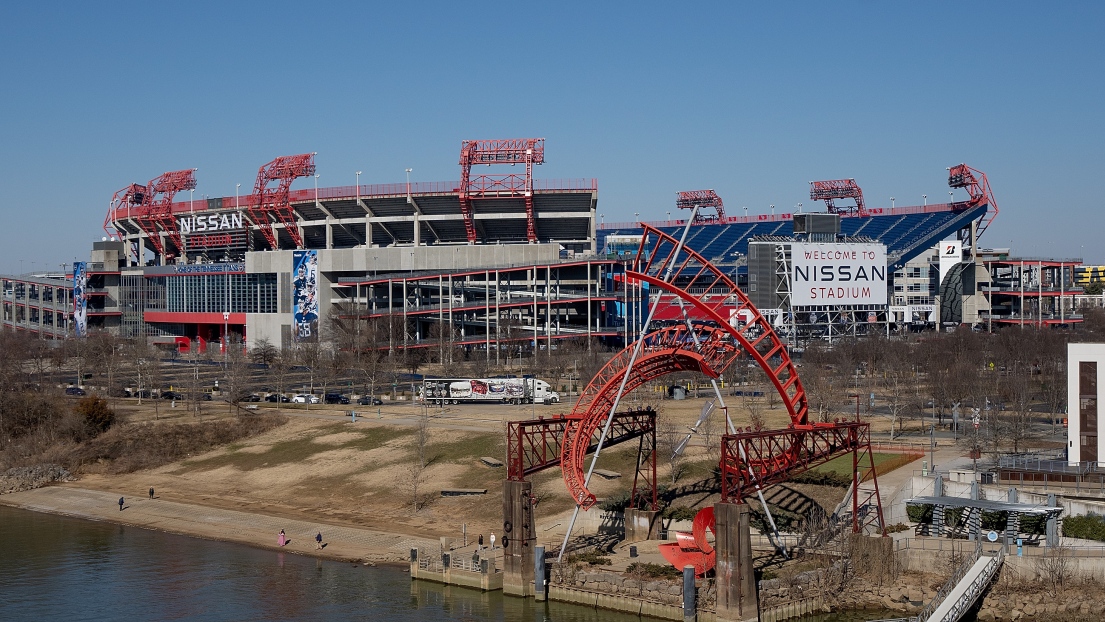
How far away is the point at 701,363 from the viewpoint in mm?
50219

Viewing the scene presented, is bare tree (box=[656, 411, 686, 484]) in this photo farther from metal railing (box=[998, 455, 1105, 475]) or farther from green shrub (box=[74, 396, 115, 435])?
green shrub (box=[74, 396, 115, 435])

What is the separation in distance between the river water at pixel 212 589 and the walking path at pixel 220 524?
→ 143cm

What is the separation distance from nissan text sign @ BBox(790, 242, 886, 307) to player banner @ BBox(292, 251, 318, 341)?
58436mm

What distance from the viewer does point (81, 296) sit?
611 ft

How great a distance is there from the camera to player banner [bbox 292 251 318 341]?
511 ft

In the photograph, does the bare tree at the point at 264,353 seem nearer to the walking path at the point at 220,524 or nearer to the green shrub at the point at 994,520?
the walking path at the point at 220,524

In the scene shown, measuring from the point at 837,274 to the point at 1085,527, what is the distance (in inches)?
4026

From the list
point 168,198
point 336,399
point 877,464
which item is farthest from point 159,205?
point 877,464

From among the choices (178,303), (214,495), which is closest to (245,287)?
(178,303)

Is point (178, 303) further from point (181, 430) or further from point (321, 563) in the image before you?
point (321, 563)

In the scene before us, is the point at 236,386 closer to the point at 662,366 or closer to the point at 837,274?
the point at 662,366

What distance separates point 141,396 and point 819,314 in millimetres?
78834

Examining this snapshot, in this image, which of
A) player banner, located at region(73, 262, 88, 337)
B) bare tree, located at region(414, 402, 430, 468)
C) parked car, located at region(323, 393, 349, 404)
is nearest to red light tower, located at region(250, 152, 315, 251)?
player banner, located at region(73, 262, 88, 337)

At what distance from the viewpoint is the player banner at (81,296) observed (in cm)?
18525
